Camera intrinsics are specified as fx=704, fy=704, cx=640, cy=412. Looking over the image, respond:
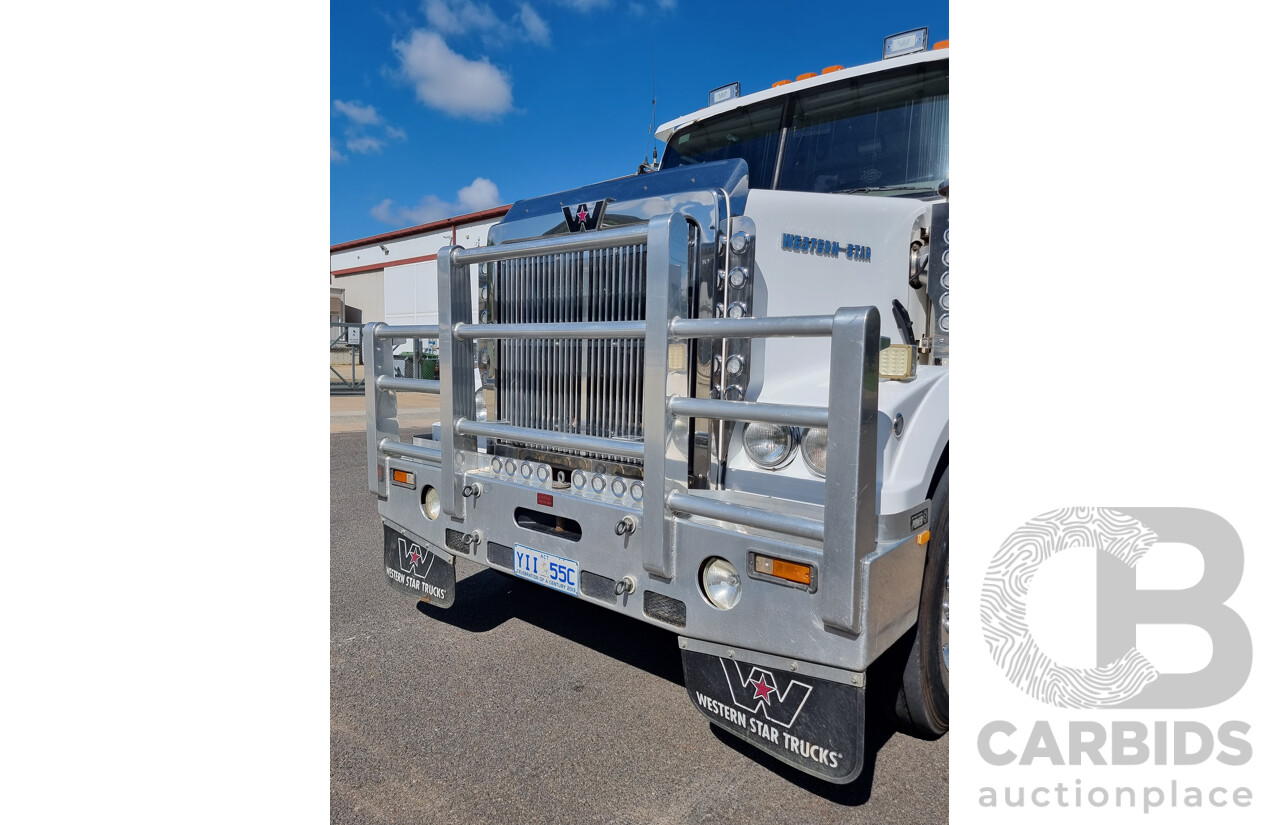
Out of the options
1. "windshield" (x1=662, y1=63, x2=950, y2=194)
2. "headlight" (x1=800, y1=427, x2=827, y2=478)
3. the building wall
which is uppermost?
the building wall

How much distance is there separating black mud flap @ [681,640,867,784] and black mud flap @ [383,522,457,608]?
1405 millimetres

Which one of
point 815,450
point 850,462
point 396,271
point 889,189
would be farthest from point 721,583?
point 396,271

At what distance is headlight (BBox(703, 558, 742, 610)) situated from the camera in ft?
7.35

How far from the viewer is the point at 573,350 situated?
2811mm

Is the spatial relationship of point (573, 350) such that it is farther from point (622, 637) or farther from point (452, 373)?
point (622, 637)

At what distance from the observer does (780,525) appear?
208cm

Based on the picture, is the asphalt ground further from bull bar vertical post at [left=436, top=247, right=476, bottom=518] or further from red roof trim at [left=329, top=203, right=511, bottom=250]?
red roof trim at [left=329, top=203, right=511, bottom=250]

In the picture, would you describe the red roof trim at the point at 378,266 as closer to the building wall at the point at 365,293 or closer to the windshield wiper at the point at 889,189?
the building wall at the point at 365,293

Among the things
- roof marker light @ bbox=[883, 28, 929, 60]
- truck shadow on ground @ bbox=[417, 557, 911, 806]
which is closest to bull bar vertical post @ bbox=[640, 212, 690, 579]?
truck shadow on ground @ bbox=[417, 557, 911, 806]

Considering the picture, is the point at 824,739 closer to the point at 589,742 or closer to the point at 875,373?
the point at 589,742

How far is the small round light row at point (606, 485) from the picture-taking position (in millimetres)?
2504

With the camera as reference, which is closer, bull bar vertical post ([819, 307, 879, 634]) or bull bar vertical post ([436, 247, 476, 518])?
bull bar vertical post ([819, 307, 879, 634])

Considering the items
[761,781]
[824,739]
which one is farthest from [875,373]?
[761,781]

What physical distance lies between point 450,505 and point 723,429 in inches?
49.2
